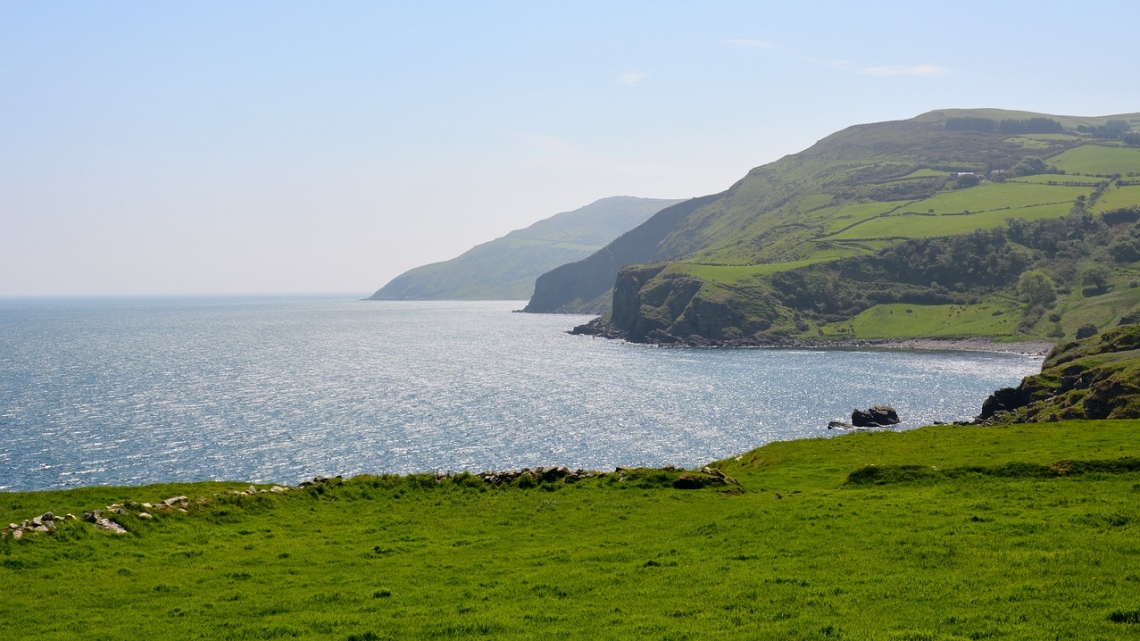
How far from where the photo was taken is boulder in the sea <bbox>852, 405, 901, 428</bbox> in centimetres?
12638

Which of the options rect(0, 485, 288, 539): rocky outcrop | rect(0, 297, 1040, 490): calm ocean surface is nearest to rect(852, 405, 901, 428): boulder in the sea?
rect(0, 297, 1040, 490): calm ocean surface

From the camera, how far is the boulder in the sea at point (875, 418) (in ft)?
415

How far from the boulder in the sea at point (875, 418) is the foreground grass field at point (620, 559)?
8782 cm

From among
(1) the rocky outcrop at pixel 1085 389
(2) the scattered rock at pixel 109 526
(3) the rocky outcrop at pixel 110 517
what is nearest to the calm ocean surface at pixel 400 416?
(1) the rocky outcrop at pixel 1085 389

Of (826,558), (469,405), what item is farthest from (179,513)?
(469,405)

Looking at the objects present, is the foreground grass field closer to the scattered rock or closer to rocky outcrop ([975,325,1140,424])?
the scattered rock

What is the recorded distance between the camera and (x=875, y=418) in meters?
127

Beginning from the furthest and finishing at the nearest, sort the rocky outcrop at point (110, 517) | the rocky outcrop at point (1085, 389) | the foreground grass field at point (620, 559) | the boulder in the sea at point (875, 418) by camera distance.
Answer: the boulder in the sea at point (875, 418)
the rocky outcrop at point (1085, 389)
the rocky outcrop at point (110, 517)
the foreground grass field at point (620, 559)

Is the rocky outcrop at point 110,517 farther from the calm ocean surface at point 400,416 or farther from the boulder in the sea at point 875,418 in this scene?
the boulder in the sea at point 875,418

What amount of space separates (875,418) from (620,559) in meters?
111

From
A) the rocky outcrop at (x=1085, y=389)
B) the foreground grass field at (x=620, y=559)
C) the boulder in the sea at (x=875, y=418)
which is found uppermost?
the foreground grass field at (x=620, y=559)

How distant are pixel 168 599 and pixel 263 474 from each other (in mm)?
72620

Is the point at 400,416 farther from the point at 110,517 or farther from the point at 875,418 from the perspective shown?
the point at 110,517

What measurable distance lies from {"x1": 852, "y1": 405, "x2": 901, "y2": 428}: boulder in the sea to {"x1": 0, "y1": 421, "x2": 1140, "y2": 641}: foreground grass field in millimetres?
87818
